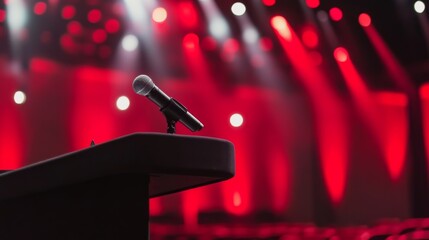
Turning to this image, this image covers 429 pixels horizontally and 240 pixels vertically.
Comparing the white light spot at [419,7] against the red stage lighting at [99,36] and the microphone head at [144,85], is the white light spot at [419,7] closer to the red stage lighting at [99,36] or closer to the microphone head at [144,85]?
the red stage lighting at [99,36]

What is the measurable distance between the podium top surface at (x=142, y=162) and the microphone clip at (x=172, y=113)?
0.13 m

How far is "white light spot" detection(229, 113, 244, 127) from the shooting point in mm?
3746

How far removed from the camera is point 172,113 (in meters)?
1.04

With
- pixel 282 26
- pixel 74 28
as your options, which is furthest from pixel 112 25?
pixel 282 26

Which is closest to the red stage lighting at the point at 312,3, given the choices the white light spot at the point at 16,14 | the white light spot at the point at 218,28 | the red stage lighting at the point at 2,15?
the white light spot at the point at 218,28

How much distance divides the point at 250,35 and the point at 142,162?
3.11 metres

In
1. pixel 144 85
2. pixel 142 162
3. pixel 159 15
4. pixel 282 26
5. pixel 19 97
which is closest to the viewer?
pixel 142 162

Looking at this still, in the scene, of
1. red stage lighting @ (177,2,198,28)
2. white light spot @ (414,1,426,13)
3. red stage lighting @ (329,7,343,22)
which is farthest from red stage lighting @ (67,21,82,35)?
white light spot @ (414,1,426,13)

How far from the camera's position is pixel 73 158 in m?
0.86

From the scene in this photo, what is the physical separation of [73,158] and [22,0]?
2.88m

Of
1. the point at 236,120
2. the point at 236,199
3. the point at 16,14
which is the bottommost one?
the point at 236,199

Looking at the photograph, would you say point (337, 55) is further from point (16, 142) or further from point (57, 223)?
point (57, 223)

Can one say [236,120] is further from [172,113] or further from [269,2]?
[172,113]

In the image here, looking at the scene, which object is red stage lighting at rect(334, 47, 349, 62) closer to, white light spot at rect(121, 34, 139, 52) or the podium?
white light spot at rect(121, 34, 139, 52)
